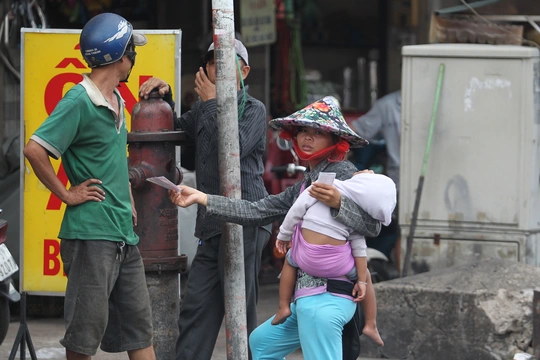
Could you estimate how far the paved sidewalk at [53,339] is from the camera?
650cm

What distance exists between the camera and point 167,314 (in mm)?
5367

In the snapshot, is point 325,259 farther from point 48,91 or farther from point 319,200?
point 48,91

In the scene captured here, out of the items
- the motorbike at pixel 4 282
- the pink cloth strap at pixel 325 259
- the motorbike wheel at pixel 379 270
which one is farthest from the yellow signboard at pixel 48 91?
the motorbike wheel at pixel 379 270

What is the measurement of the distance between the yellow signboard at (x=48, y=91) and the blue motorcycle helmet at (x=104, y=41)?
51.1 inches

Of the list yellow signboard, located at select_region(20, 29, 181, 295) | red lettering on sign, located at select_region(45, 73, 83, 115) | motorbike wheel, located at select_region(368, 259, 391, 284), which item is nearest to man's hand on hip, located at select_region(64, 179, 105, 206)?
yellow signboard, located at select_region(20, 29, 181, 295)

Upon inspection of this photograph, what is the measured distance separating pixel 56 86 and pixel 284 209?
227 cm

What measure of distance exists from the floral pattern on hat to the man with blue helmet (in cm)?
74

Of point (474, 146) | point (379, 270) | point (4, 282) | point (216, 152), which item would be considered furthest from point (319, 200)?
point (379, 270)

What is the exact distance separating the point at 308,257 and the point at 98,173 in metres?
0.97

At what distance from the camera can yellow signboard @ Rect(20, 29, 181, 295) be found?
20.0 feet

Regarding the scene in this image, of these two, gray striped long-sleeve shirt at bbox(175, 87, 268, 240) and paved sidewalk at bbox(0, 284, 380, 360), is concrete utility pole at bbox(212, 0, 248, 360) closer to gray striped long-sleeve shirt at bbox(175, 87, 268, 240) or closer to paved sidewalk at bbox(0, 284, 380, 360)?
gray striped long-sleeve shirt at bbox(175, 87, 268, 240)

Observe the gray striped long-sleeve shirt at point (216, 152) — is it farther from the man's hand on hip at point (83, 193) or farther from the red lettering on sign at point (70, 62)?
the red lettering on sign at point (70, 62)

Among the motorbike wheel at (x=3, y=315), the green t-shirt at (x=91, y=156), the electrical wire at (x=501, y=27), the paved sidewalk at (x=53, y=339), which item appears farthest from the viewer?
the electrical wire at (x=501, y=27)

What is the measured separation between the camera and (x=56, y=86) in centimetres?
636
